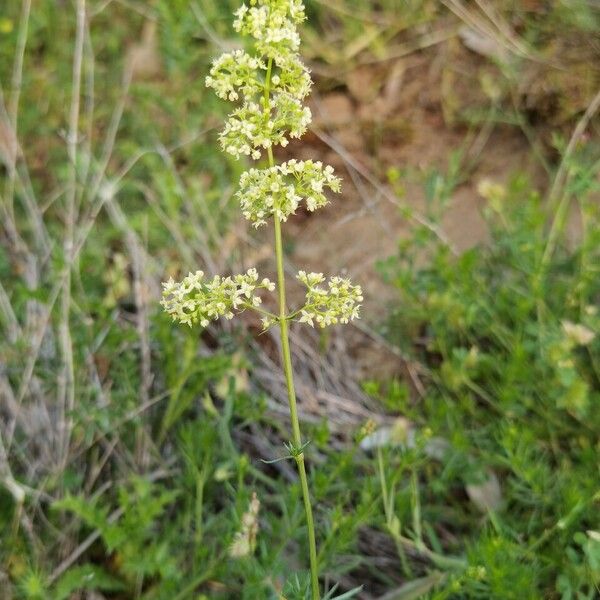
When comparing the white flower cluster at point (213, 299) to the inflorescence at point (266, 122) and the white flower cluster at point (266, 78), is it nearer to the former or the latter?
the inflorescence at point (266, 122)

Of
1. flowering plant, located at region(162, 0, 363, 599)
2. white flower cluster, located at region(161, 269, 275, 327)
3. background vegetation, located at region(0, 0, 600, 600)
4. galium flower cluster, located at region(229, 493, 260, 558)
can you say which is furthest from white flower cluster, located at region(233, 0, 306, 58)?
galium flower cluster, located at region(229, 493, 260, 558)

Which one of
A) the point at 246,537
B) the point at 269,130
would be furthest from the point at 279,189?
the point at 246,537

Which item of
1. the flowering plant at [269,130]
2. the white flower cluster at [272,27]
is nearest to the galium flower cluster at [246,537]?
the flowering plant at [269,130]

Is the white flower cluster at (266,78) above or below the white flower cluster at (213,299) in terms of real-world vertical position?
above

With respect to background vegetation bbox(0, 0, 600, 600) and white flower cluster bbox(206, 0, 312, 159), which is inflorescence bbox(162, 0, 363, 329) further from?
background vegetation bbox(0, 0, 600, 600)

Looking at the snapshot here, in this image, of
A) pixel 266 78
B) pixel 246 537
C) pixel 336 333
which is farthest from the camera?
pixel 336 333

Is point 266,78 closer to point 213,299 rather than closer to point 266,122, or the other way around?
point 266,122

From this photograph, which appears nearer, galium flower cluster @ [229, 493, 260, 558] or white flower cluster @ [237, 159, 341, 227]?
white flower cluster @ [237, 159, 341, 227]
